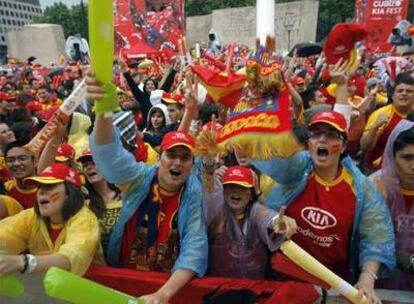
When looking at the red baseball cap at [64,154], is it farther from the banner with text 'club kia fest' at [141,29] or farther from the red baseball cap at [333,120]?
the banner with text 'club kia fest' at [141,29]

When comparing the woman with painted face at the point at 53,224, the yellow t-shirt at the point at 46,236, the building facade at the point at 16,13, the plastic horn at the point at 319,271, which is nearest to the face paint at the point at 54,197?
the woman with painted face at the point at 53,224

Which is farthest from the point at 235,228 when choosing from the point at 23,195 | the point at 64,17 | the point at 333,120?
the point at 64,17

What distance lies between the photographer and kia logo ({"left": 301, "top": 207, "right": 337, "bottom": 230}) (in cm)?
262

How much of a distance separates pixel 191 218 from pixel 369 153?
7.37 feet

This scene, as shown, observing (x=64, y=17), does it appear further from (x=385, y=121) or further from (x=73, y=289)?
(x=73, y=289)

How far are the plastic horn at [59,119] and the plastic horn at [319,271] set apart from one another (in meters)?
1.77

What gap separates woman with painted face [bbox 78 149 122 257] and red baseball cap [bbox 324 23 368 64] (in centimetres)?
169

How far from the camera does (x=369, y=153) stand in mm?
4195

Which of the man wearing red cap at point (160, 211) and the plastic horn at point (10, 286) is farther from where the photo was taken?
the man wearing red cap at point (160, 211)

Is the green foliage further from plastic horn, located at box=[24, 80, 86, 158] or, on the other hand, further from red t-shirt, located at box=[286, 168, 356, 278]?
red t-shirt, located at box=[286, 168, 356, 278]

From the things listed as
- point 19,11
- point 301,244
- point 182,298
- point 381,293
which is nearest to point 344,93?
point 301,244

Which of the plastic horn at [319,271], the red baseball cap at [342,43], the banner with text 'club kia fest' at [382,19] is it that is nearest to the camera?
the plastic horn at [319,271]

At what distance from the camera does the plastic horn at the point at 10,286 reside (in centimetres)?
214

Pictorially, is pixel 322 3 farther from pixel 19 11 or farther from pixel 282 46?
pixel 19 11
